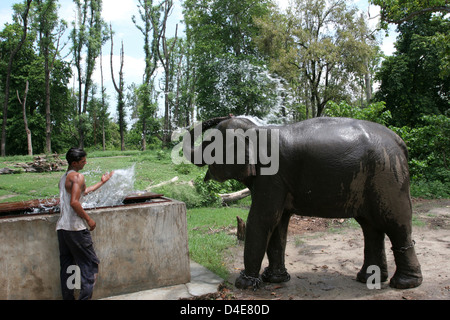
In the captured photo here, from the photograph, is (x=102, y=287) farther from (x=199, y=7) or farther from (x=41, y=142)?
(x=41, y=142)

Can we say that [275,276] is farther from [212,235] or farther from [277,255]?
[212,235]

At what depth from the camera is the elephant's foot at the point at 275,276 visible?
15.8ft

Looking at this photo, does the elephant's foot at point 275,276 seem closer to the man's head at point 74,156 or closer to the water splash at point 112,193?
the water splash at point 112,193

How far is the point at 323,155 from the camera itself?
4.17 meters

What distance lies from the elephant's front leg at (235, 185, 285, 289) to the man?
5.82ft

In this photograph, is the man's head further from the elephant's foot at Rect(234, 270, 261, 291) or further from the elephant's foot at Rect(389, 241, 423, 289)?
the elephant's foot at Rect(389, 241, 423, 289)

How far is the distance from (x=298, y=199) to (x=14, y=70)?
127 feet

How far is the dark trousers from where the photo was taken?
12.3ft

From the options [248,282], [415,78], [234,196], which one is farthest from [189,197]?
[415,78]

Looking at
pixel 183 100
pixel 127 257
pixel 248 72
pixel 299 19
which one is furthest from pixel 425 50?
pixel 183 100

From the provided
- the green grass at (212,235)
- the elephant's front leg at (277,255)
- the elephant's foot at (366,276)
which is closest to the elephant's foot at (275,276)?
the elephant's front leg at (277,255)

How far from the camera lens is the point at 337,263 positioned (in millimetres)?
5613

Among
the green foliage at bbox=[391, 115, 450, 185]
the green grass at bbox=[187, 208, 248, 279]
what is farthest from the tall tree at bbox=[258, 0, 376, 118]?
the green grass at bbox=[187, 208, 248, 279]

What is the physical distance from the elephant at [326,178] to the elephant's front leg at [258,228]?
0.01m
